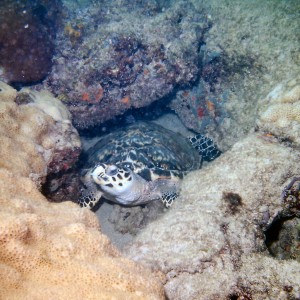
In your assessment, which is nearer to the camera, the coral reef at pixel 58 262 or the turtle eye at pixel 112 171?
the coral reef at pixel 58 262

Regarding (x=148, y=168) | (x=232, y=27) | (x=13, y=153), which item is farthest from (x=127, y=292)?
(x=232, y=27)

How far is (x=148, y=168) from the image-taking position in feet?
17.7

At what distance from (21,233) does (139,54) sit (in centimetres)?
472

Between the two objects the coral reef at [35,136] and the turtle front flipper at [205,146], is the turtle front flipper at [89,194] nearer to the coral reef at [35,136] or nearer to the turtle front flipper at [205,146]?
the coral reef at [35,136]

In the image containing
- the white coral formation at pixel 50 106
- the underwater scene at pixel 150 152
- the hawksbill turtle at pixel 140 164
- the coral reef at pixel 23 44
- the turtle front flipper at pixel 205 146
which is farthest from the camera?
the turtle front flipper at pixel 205 146

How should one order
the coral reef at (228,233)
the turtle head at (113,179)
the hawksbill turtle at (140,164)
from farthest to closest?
the hawksbill turtle at (140,164)
the turtle head at (113,179)
the coral reef at (228,233)

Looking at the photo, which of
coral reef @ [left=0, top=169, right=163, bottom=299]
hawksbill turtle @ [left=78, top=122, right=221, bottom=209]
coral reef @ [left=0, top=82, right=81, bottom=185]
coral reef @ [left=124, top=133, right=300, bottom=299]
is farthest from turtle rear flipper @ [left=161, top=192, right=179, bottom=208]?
coral reef @ [left=0, top=169, right=163, bottom=299]

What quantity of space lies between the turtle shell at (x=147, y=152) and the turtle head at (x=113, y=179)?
0.61 meters

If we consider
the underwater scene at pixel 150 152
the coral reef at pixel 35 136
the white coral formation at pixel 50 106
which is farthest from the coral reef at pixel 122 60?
the coral reef at pixel 35 136

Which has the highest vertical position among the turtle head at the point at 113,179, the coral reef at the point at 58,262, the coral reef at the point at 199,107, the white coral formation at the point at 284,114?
the white coral formation at the point at 284,114

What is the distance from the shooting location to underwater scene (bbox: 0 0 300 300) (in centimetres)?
211

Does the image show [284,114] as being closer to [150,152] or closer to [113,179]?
[150,152]

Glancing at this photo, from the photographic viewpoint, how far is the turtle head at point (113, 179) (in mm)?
4402

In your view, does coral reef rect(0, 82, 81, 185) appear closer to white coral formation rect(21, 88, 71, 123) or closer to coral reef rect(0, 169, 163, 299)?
white coral formation rect(21, 88, 71, 123)
